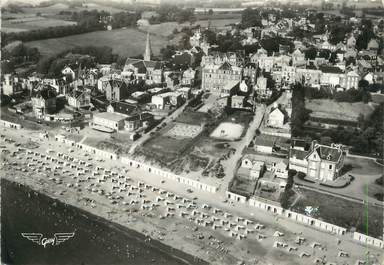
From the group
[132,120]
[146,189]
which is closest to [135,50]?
[132,120]

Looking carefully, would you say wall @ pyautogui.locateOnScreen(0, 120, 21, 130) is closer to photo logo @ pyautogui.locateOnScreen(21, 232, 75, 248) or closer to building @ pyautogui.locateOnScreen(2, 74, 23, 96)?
building @ pyautogui.locateOnScreen(2, 74, 23, 96)

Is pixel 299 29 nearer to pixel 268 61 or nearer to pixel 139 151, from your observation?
pixel 268 61

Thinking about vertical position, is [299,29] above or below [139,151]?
above

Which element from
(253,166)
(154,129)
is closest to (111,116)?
(154,129)

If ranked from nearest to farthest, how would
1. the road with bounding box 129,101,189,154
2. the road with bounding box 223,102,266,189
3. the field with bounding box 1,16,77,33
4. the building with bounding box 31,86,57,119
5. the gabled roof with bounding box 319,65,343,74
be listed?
the road with bounding box 223,102,266,189 → the road with bounding box 129,101,189,154 → the building with bounding box 31,86,57,119 → the gabled roof with bounding box 319,65,343,74 → the field with bounding box 1,16,77,33

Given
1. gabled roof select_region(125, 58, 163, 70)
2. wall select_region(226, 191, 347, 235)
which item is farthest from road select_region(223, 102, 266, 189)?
gabled roof select_region(125, 58, 163, 70)

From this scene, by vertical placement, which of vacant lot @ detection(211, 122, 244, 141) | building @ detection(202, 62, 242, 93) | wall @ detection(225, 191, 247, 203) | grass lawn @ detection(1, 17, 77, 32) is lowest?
wall @ detection(225, 191, 247, 203)
